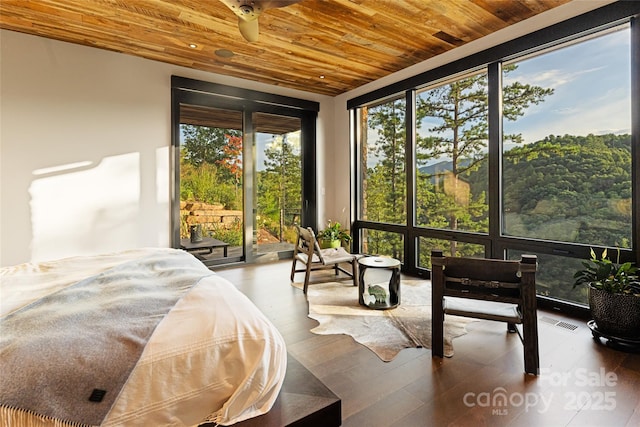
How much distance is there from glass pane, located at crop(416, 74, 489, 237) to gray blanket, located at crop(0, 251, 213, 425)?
338cm

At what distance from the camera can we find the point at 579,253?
9.68 ft

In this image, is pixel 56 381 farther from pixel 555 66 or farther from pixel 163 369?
pixel 555 66

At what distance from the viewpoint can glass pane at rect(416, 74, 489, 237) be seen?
3775 millimetres

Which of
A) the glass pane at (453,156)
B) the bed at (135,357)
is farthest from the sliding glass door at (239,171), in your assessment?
the bed at (135,357)

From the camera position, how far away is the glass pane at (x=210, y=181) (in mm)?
4676

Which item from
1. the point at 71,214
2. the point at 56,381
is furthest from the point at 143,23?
the point at 56,381

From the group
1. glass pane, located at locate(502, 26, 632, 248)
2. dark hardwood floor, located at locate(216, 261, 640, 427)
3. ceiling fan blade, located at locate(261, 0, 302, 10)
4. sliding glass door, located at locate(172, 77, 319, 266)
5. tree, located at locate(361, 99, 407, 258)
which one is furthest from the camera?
tree, located at locate(361, 99, 407, 258)

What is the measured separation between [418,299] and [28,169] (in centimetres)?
441

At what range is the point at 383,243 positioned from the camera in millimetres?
5078

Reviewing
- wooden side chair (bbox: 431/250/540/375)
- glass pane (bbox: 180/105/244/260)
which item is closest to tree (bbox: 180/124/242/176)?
glass pane (bbox: 180/105/244/260)

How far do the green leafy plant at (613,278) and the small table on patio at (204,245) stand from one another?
428cm

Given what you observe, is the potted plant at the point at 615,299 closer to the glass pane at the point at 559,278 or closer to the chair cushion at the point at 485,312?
the glass pane at the point at 559,278

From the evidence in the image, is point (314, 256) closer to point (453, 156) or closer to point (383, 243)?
point (383, 243)

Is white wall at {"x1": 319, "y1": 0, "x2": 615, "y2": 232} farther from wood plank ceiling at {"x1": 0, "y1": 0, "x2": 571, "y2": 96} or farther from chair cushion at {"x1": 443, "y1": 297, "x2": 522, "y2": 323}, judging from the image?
chair cushion at {"x1": 443, "y1": 297, "x2": 522, "y2": 323}
